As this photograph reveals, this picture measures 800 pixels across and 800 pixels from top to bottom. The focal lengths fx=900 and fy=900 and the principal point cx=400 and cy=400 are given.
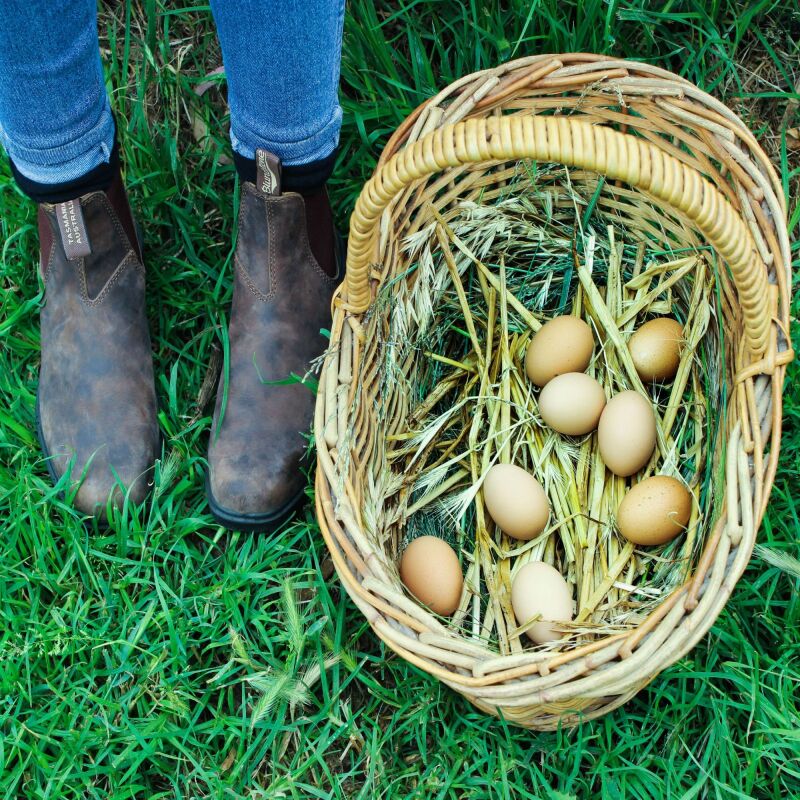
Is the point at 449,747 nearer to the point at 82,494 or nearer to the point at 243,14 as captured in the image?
the point at 82,494

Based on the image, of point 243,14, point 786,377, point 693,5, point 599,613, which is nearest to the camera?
point 243,14

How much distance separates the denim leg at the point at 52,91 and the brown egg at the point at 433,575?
2.55 ft

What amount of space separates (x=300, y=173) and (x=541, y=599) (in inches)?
28.6

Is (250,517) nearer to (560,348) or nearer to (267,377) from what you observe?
(267,377)

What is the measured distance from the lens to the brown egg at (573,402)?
145 centimetres

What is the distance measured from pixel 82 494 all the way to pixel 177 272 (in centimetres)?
47

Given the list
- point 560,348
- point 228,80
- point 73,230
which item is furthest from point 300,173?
point 560,348

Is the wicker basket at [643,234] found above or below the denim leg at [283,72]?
below

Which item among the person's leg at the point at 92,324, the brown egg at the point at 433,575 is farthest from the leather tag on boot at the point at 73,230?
the brown egg at the point at 433,575

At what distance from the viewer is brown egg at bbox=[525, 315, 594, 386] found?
4.84 feet

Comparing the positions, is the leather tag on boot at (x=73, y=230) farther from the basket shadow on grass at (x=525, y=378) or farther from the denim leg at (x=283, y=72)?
the basket shadow on grass at (x=525, y=378)

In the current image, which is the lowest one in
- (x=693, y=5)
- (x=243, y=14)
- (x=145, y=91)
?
(x=145, y=91)

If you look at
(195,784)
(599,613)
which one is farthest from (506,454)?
(195,784)

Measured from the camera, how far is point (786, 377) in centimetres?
Answer: 151
